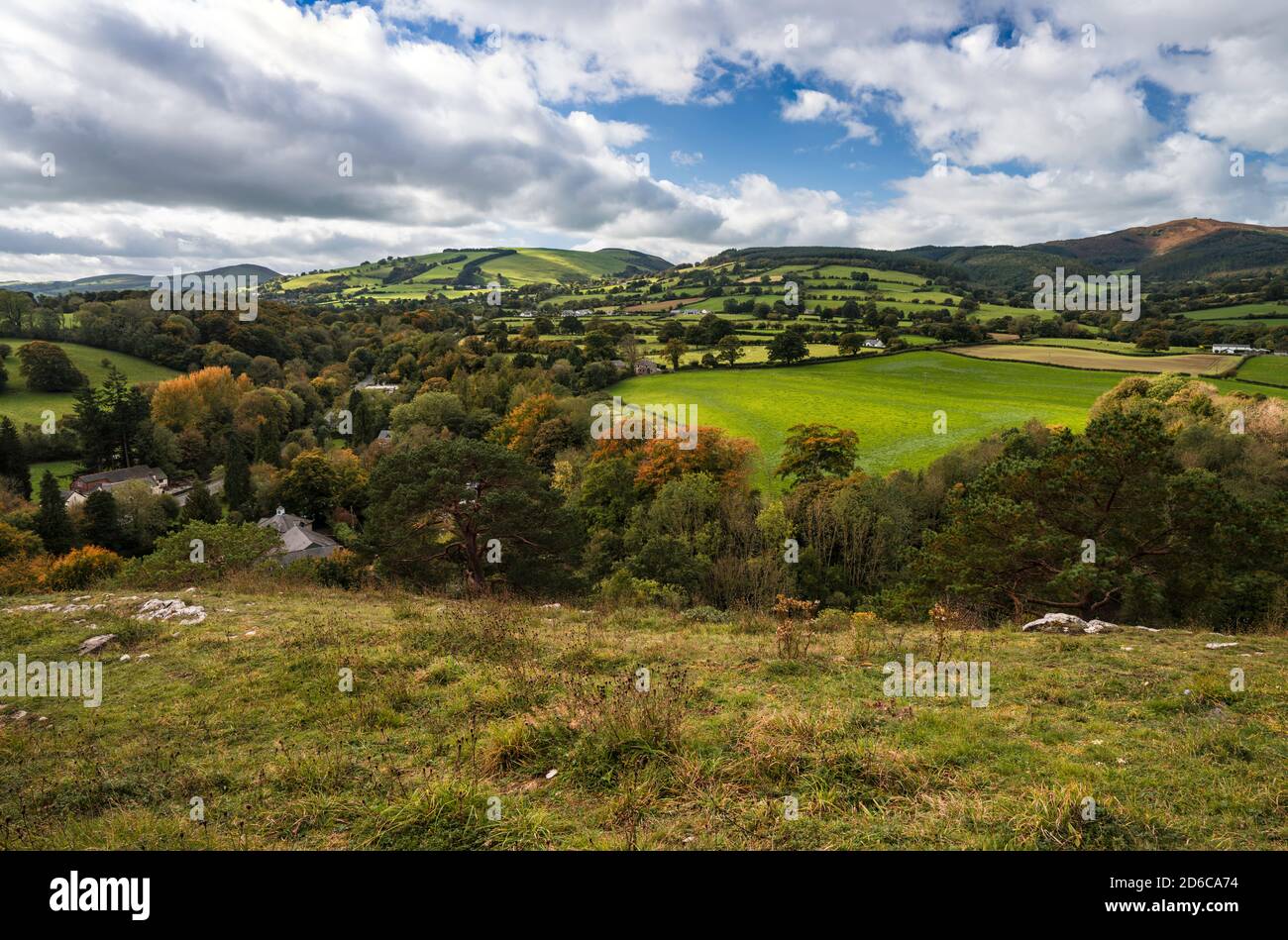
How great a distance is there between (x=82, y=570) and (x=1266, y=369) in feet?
317

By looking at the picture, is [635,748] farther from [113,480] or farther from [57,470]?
[57,470]

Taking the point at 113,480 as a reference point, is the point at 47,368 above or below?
above

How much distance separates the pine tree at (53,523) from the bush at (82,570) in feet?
30.7

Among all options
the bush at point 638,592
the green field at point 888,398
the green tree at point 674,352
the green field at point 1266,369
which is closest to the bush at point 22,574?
the bush at point 638,592

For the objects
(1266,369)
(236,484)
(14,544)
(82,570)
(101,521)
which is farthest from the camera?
(1266,369)

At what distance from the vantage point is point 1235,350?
7031cm

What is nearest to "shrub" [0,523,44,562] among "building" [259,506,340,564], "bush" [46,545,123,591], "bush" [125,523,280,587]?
"bush" [46,545,123,591]

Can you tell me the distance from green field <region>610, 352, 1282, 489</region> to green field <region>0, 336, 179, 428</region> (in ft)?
234

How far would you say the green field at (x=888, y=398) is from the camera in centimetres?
5156

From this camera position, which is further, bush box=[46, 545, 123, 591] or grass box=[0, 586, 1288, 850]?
bush box=[46, 545, 123, 591]

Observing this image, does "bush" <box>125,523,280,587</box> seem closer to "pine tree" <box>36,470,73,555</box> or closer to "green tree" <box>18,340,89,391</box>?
"pine tree" <box>36,470,73,555</box>

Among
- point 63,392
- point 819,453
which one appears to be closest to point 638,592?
point 819,453

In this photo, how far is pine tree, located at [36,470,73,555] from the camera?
1644 inches
